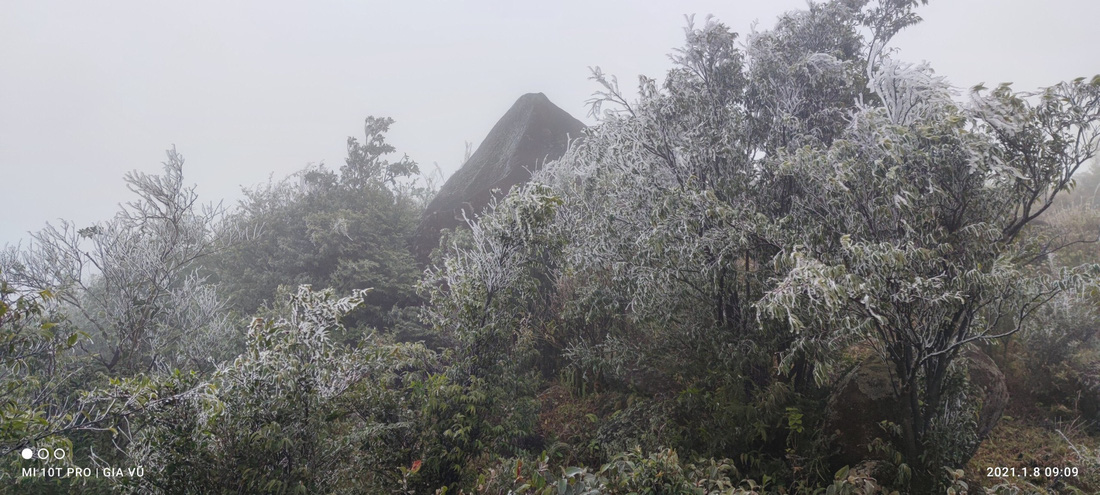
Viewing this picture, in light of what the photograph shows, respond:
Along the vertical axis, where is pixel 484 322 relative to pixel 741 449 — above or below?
above

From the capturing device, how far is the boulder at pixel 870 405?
5750 millimetres

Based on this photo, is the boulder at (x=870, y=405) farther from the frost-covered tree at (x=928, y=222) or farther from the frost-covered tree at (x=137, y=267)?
the frost-covered tree at (x=137, y=267)

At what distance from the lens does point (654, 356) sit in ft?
22.2

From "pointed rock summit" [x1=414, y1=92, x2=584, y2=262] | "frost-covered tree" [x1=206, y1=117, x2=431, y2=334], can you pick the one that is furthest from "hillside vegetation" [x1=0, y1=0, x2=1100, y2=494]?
"pointed rock summit" [x1=414, y1=92, x2=584, y2=262]

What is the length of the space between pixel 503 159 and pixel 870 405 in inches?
517

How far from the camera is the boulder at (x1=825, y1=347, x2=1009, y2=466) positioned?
226 inches

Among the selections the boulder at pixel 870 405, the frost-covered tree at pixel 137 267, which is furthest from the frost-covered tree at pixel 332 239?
the boulder at pixel 870 405

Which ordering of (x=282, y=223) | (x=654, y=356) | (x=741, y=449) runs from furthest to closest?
(x=282, y=223)
(x=654, y=356)
(x=741, y=449)

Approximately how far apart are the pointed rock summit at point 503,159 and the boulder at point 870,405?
10.3 metres

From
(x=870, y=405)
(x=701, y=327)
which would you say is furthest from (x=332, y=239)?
(x=870, y=405)

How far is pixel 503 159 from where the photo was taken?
55.8 feet

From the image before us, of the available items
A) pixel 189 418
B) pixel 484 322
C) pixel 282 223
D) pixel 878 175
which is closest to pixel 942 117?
pixel 878 175

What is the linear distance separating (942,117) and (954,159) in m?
0.41

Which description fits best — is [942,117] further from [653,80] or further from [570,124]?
[570,124]
